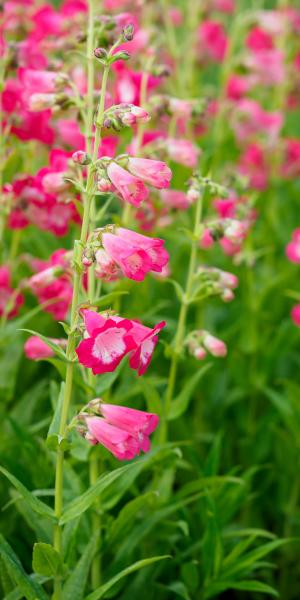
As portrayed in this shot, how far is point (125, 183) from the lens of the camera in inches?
70.8

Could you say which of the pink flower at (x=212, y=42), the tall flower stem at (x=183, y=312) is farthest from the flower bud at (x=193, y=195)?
the pink flower at (x=212, y=42)

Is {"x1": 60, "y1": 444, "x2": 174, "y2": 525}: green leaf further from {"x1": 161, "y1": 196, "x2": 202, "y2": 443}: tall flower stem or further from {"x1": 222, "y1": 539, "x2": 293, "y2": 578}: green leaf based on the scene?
{"x1": 222, "y1": 539, "x2": 293, "y2": 578}: green leaf

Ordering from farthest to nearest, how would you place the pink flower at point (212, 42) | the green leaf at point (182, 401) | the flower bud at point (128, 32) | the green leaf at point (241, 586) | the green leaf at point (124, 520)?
the pink flower at point (212, 42), the green leaf at point (182, 401), the green leaf at point (241, 586), the green leaf at point (124, 520), the flower bud at point (128, 32)

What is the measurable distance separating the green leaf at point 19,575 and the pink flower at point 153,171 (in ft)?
3.11

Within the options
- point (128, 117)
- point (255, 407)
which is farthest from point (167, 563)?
point (128, 117)

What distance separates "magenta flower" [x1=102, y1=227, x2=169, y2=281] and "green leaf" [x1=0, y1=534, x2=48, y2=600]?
754mm

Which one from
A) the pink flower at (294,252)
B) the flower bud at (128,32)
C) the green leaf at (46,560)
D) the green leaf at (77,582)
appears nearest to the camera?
the flower bud at (128,32)

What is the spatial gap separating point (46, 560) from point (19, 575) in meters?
0.07

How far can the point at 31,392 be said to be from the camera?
10.2 feet

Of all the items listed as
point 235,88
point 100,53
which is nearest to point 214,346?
point 100,53

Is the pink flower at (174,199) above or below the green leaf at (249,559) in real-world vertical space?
above

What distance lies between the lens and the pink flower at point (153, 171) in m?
1.86

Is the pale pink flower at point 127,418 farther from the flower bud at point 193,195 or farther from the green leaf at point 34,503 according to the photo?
the flower bud at point 193,195

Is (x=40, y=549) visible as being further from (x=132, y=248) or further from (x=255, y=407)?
(x=255, y=407)
